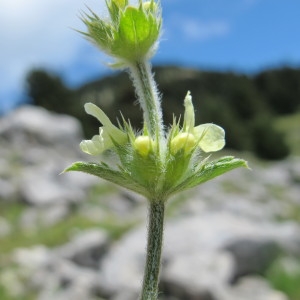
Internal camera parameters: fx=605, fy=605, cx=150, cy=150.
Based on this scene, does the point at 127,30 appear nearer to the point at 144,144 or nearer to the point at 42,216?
the point at 144,144

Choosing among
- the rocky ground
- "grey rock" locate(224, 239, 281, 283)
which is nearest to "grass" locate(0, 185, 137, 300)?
the rocky ground

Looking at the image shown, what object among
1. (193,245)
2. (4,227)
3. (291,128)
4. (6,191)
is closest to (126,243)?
(193,245)

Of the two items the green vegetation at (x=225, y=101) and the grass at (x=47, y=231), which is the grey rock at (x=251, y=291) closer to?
the grass at (x=47, y=231)

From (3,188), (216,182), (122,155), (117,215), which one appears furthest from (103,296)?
(216,182)

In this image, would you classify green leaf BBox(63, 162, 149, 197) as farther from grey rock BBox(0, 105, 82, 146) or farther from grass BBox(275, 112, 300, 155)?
grass BBox(275, 112, 300, 155)

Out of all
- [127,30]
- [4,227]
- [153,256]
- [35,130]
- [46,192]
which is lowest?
[153,256]

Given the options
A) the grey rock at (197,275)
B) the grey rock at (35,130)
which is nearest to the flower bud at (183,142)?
the grey rock at (197,275)
